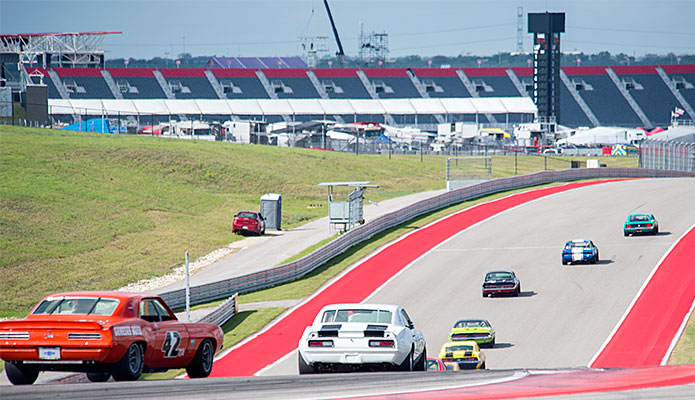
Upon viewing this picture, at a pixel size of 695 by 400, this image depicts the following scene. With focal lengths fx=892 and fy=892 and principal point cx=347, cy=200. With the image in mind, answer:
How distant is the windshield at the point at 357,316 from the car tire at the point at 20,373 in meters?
4.97

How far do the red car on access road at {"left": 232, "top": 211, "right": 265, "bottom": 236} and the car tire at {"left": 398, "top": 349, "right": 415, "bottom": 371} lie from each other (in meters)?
38.8

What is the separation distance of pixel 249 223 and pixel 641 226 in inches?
892

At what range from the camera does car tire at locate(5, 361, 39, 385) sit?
13352mm

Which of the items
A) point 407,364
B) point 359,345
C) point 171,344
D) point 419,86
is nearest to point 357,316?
point 359,345

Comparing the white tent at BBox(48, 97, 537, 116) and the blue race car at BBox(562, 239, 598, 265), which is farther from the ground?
the white tent at BBox(48, 97, 537, 116)

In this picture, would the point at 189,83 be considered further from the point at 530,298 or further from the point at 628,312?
the point at 628,312

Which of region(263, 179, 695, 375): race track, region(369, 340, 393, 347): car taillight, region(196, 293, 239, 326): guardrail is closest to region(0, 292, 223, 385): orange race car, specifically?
region(369, 340, 393, 347): car taillight

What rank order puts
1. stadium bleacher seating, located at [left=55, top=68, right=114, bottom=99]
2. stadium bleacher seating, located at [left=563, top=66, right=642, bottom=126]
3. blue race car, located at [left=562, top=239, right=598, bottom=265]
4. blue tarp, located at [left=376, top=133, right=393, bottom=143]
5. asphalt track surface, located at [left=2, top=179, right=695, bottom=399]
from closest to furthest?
asphalt track surface, located at [left=2, top=179, right=695, bottom=399] → blue race car, located at [left=562, top=239, right=598, bottom=265] → blue tarp, located at [left=376, top=133, right=393, bottom=143] → stadium bleacher seating, located at [left=55, top=68, right=114, bottom=99] → stadium bleacher seating, located at [left=563, top=66, right=642, bottom=126]

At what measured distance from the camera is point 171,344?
14.7m

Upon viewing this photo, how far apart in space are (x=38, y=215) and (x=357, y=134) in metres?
50.1

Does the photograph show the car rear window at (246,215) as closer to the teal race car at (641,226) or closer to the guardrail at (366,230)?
the guardrail at (366,230)

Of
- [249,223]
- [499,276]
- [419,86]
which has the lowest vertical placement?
→ [499,276]

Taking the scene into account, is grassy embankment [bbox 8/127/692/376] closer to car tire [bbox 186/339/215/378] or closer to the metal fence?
the metal fence

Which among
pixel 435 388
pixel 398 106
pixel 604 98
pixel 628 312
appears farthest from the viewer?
pixel 604 98
